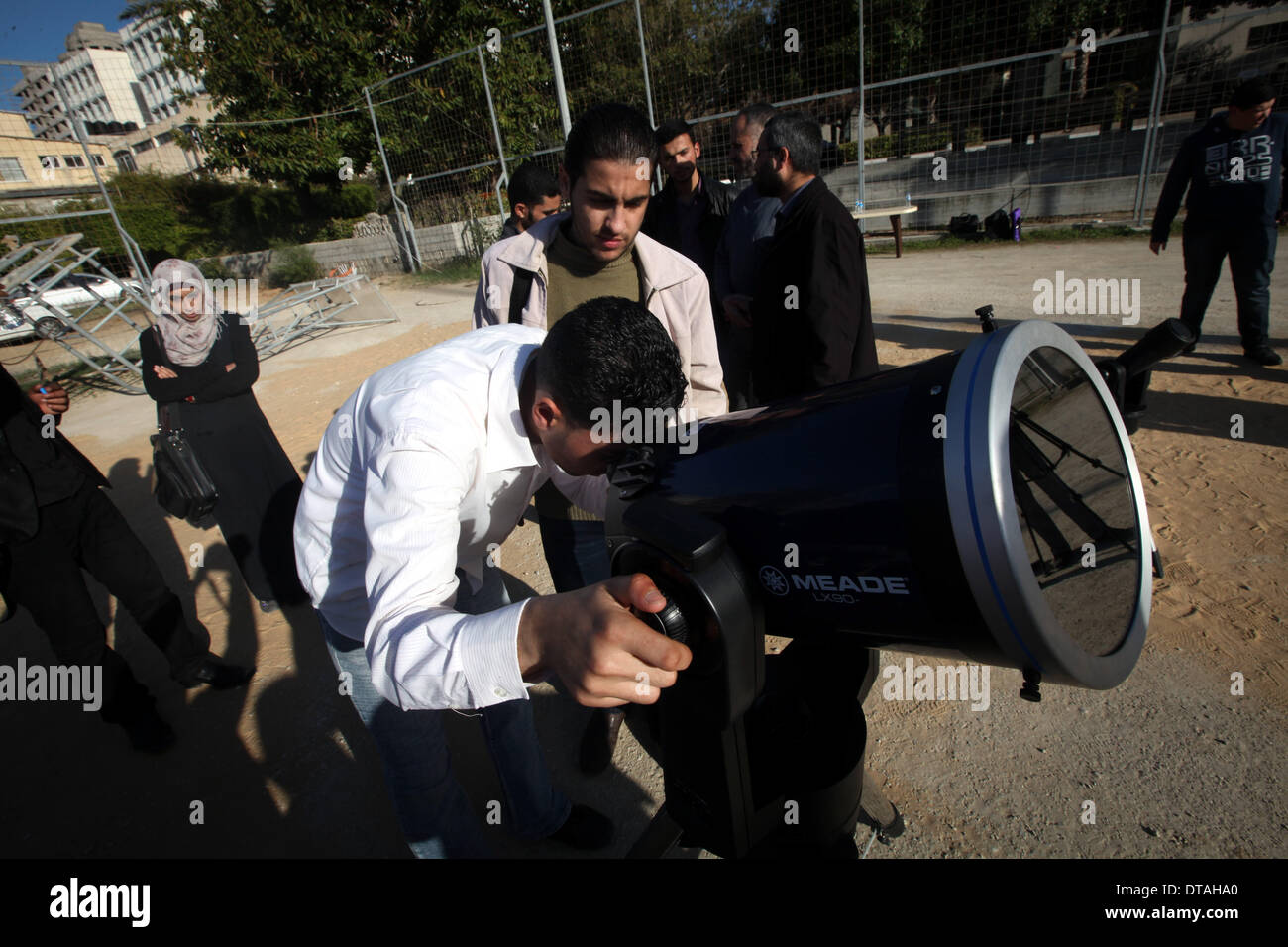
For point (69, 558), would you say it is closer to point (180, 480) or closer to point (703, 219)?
point (180, 480)

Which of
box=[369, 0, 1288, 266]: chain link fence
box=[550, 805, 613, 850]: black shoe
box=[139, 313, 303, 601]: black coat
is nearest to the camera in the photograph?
box=[550, 805, 613, 850]: black shoe

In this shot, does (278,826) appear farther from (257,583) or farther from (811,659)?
(811,659)

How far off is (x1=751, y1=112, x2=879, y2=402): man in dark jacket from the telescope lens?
1.62 m

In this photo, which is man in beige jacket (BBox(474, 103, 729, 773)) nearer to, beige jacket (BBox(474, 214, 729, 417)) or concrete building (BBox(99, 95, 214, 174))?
beige jacket (BBox(474, 214, 729, 417))

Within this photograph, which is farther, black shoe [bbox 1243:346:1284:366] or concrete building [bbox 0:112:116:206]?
concrete building [bbox 0:112:116:206]

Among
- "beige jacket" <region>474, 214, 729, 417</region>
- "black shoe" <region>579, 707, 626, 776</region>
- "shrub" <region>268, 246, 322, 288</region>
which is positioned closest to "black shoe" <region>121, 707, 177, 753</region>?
"black shoe" <region>579, 707, 626, 776</region>

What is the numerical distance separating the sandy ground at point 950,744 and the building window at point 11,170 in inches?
952

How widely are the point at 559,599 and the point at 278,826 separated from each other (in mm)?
2151

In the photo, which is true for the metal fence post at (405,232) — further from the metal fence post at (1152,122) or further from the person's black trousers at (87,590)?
the person's black trousers at (87,590)

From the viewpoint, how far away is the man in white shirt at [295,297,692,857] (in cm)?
91

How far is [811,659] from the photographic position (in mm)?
1193

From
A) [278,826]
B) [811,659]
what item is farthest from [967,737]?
[278,826]

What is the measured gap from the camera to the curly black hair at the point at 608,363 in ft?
3.72

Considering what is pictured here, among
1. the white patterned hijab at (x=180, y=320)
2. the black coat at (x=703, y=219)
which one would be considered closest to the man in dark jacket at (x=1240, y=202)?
the black coat at (x=703, y=219)
